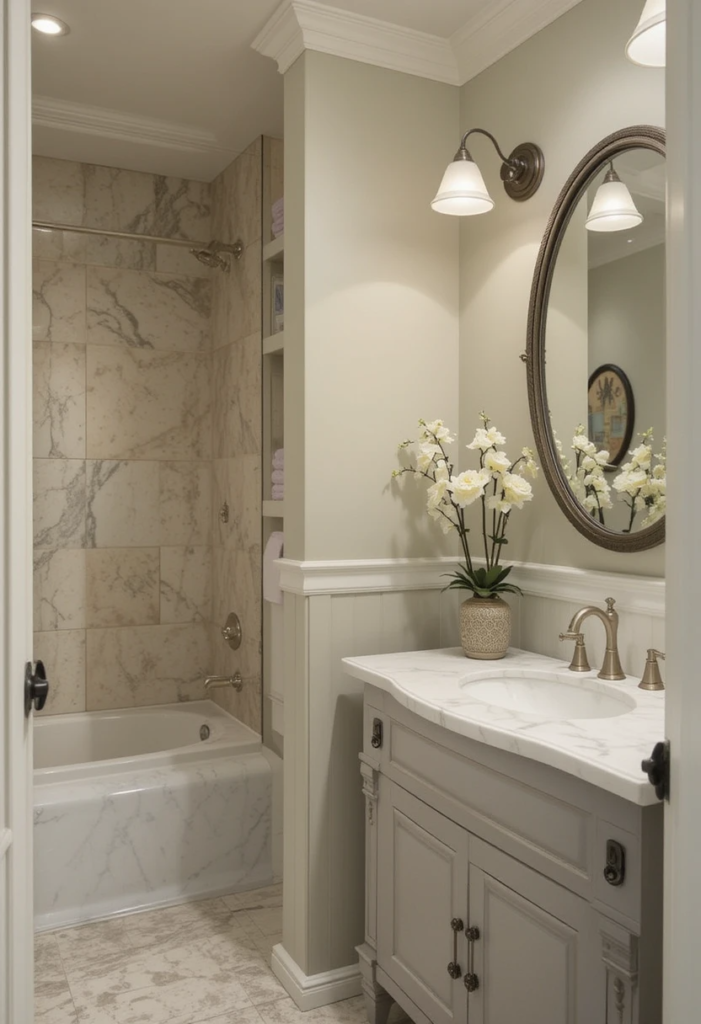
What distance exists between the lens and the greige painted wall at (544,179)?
1.97m

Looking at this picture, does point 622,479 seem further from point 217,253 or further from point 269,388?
point 217,253

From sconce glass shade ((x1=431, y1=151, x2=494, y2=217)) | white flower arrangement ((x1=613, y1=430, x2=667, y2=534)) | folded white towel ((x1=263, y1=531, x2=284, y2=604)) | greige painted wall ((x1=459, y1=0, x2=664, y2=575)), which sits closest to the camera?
white flower arrangement ((x1=613, y1=430, x2=667, y2=534))

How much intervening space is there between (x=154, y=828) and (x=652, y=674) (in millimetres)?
1802

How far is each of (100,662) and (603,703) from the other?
235cm

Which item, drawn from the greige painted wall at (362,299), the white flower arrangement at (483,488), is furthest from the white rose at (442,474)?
the greige painted wall at (362,299)

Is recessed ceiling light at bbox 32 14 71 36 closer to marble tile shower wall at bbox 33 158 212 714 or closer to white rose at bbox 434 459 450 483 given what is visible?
marble tile shower wall at bbox 33 158 212 714

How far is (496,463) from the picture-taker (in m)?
2.14

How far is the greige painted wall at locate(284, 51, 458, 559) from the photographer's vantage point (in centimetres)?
231

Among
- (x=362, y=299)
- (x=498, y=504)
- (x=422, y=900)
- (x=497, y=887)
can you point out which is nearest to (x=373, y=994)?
(x=422, y=900)

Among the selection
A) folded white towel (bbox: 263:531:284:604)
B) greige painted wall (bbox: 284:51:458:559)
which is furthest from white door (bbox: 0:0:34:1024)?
folded white towel (bbox: 263:531:284:604)

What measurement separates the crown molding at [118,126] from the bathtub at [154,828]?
2257mm

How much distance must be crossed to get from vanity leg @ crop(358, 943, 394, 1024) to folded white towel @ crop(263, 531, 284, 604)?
3.86ft

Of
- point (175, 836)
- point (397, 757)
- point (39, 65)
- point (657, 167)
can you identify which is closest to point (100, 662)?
point (175, 836)

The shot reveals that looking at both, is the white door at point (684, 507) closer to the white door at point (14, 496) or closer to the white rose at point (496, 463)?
the white door at point (14, 496)
